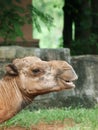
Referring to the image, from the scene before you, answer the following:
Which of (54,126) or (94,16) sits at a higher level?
(94,16)

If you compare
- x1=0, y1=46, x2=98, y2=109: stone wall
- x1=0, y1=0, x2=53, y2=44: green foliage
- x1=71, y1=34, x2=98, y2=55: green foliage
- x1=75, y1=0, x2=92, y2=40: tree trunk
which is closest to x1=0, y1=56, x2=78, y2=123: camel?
x1=0, y1=46, x2=98, y2=109: stone wall

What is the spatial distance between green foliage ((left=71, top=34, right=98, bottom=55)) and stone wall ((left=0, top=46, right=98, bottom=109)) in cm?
368

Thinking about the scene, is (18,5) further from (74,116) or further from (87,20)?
(74,116)

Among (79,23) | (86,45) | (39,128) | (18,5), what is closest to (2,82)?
(39,128)

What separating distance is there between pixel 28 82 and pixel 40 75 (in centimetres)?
15

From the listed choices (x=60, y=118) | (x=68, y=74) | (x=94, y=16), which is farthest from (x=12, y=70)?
(x=94, y=16)

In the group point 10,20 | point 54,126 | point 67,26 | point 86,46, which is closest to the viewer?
point 54,126

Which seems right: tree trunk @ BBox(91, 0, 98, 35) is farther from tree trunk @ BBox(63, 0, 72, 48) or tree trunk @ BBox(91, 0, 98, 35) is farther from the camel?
the camel

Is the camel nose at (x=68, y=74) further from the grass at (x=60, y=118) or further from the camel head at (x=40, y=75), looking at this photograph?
the grass at (x=60, y=118)

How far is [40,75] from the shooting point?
6.36 m

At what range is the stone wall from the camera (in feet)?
32.2

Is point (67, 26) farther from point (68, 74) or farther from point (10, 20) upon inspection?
point (68, 74)

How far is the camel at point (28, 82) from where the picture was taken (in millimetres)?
6250

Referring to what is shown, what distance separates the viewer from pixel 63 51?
9.95 m
